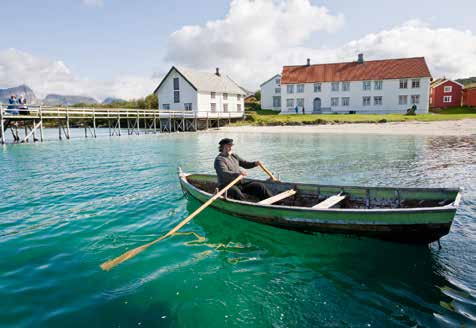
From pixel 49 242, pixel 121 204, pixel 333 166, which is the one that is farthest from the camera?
pixel 333 166

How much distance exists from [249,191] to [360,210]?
11.2ft

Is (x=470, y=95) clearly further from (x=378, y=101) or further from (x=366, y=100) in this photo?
(x=366, y=100)

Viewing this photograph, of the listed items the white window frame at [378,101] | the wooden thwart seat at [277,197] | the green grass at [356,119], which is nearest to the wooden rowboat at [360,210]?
the wooden thwart seat at [277,197]

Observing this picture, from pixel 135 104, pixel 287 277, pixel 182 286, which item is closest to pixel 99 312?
pixel 182 286

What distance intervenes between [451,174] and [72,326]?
561 inches

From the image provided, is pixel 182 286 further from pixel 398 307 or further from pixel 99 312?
pixel 398 307

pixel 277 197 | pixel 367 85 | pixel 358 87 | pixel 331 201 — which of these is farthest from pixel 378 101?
pixel 331 201

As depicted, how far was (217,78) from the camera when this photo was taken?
58.2 meters

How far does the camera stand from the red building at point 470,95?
183 feet

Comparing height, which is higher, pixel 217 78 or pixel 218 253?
pixel 217 78

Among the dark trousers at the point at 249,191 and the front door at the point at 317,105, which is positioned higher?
the front door at the point at 317,105

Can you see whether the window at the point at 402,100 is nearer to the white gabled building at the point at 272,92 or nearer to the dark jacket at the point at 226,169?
the white gabled building at the point at 272,92

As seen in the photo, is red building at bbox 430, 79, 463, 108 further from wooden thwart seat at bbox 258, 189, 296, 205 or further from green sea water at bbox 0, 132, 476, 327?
wooden thwart seat at bbox 258, 189, 296, 205

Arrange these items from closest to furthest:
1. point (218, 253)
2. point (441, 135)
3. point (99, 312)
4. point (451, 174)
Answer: point (99, 312) → point (218, 253) → point (451, 174) → point (441, 135)
